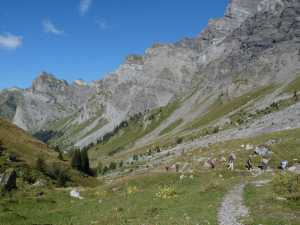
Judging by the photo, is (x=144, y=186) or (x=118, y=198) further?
(x=144, y=186)

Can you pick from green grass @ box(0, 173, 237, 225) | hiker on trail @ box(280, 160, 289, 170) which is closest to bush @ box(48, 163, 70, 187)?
green grass @ box(0, 173, 237, 225)

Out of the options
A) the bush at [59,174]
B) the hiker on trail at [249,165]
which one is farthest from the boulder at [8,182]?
the hiker on trail at [249,165]

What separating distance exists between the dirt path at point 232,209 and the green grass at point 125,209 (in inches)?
22.9

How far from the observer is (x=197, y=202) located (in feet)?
98.0

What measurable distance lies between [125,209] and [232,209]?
30.9 ft

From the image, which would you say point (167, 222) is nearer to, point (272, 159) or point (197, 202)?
point (197, 202)

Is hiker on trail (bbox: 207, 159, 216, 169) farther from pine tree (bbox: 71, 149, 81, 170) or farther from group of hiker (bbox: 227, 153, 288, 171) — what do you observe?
pine tree (bbox: 71, 149, 81, 170)

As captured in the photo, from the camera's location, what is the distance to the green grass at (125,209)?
81.6ft

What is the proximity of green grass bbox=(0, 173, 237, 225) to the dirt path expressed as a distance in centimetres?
58

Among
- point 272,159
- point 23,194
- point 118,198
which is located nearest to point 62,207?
point 118,198

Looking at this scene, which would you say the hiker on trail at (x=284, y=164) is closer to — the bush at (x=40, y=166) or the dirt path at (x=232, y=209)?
the dirt path at (x=232, y=209)

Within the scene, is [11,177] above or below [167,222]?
above

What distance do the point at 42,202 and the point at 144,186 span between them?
589 inches

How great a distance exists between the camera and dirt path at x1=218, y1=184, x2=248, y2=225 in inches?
878
